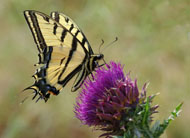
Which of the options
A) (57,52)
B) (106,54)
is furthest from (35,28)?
(106,54)

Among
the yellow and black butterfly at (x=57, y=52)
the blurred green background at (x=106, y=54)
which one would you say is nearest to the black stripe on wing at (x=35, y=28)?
the yellow and black butterfly at (x=57, y=52)

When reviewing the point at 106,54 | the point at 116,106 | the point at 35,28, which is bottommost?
the point at 116,106

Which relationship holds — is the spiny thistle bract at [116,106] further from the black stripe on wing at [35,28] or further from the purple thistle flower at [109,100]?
the black stripe on wing at [35,28]

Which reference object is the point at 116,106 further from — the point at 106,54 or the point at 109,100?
the point at 106,54

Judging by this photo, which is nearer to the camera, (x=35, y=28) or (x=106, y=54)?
(x=35, y=28)

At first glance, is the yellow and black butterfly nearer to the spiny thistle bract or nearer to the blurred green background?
the spiny thistle bract

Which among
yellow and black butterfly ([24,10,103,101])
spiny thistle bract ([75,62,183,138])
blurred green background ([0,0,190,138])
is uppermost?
blurred green background ([0,0,190,138])

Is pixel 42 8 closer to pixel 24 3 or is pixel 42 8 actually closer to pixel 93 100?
pixel 24 3

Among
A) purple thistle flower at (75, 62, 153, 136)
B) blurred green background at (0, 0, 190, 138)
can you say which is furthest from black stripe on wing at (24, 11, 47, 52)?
blurred green background at (0, 0, 190, 138)
